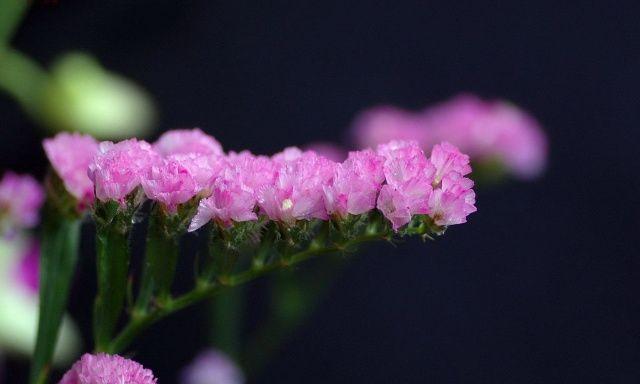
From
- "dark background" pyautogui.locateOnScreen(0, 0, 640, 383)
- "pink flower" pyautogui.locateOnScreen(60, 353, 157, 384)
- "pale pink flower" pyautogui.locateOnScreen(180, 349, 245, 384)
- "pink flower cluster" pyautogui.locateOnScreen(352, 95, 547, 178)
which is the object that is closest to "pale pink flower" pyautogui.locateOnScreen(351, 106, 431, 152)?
"pink flower cluster" pyautogui.locateOnScreen(352, 95, 547, 178)

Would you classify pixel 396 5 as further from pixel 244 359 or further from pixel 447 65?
pixel 244 359

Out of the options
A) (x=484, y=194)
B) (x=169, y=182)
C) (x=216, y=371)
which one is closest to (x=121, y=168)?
(x=169, y=182)

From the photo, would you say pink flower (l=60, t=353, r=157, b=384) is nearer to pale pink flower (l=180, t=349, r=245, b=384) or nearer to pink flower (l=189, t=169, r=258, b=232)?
pink flower (l=189, t=169, r=258, b=232)

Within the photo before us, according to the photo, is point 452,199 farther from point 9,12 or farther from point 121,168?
point 9,12

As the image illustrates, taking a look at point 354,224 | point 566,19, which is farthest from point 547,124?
point 354,224

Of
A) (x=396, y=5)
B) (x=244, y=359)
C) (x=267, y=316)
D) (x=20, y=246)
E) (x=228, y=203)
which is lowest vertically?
(x=267, y=316)

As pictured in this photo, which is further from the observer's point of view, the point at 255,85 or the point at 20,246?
the point at 255,85

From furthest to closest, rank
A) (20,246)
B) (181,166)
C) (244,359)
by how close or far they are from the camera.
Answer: (244,359) → (20,246) → (181,166)
